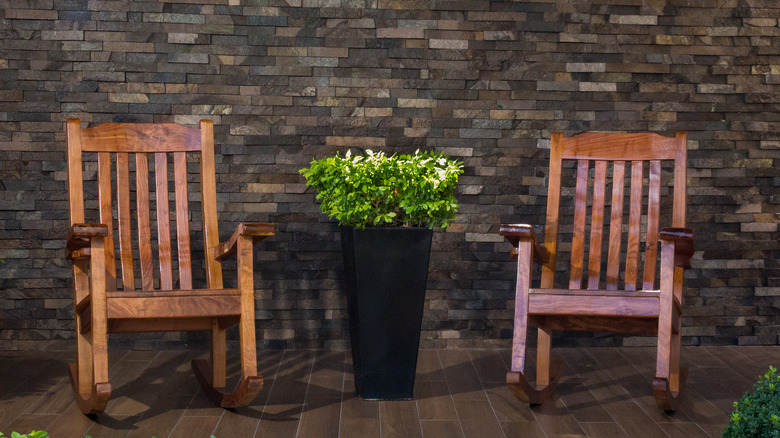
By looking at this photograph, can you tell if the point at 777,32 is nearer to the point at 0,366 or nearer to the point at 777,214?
the point at 777,214

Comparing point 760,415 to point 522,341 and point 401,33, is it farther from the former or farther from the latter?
point 401,33

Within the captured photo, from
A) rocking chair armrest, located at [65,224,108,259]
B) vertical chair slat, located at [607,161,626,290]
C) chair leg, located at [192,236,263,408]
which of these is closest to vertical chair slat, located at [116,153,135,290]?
rocking chair armrest, located at [65,224,108,259]

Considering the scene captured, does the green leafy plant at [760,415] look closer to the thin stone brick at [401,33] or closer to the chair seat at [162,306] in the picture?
the chair seat at [162,306]

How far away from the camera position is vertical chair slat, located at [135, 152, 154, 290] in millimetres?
2674

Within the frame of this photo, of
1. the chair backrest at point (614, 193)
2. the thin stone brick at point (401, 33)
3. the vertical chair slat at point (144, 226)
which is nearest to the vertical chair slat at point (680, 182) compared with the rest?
the chair backrest at point (614, 193)

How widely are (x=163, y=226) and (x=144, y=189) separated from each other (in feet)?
0.53

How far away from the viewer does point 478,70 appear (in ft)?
11.2

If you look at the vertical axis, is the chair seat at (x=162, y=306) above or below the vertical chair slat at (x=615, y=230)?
below

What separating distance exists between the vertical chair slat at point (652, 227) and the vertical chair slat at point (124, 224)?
1.90 meters

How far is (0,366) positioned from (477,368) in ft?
6.67

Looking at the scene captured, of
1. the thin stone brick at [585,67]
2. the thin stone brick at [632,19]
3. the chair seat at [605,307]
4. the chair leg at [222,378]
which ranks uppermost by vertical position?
the thin stone brick at [632,19]

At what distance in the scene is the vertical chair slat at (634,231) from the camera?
9.05ft

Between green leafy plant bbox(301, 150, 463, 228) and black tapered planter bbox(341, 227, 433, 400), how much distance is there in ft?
0.21

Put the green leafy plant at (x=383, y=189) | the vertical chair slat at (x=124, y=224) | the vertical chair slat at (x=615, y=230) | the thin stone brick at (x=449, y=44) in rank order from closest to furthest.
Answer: the green leafy plant at (x=383, y=189), the vertical chair slat at (x=124, y=224), the vertical chair slat at (x=615, y=230), the thin stone brick at (x=449, y=44)
